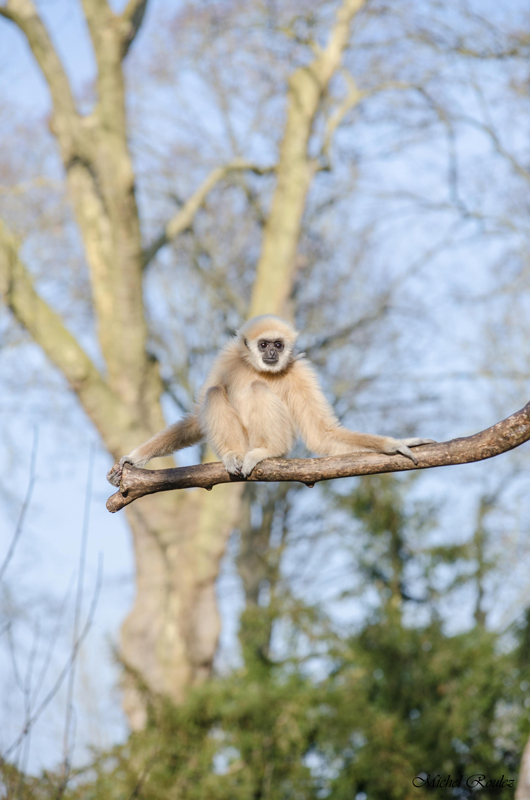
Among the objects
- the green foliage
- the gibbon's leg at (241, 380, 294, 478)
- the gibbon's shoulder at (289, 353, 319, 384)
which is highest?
the gibbon's shoulder at (289, 353, 319, 384)

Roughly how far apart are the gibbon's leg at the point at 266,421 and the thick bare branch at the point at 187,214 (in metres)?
6.65

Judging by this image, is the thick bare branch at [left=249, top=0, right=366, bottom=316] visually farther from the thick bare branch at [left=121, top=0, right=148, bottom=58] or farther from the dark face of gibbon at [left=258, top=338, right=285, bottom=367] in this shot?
the dark face of gibbon at [left=258, top=338, right=285, bottom=367]

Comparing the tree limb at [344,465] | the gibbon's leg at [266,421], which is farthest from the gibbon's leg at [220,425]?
the tree limb at [344,465]

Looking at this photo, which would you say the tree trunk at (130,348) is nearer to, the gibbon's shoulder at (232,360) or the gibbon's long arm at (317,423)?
the gibbon's shoulder at (232,360)

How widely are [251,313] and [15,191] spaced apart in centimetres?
471

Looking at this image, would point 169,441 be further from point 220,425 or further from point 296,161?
point 296,161

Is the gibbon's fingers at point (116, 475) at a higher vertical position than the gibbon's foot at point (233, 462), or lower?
lower

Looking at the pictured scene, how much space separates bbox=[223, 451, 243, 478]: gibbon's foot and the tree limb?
41 centimetres

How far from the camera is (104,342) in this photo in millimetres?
11680

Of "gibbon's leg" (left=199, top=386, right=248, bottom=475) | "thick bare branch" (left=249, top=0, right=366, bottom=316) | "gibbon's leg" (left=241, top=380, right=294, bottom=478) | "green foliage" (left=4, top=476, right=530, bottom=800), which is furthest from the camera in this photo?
"thick bare branch" (left=249, top=0, right=366, bottom=316)

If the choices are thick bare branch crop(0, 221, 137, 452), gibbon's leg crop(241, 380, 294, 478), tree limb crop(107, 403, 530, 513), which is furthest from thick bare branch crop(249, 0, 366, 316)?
tree limb crop(107, 403, 530, 513)

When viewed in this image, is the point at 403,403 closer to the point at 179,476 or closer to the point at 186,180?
the point at 186,180

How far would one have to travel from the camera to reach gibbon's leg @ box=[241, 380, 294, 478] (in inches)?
206

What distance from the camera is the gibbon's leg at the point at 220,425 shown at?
5102 mm
